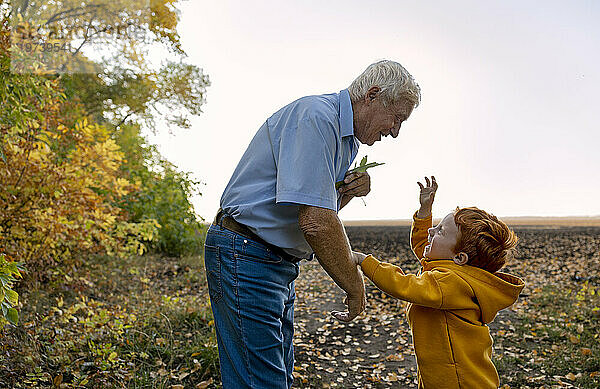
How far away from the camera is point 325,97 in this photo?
220cm

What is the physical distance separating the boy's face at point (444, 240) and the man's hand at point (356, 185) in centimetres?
40

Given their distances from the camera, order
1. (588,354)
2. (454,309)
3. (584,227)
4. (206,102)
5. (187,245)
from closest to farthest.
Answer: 1. (454,309)
2. (588,354)
3. (187,245)
4. (206,102)
5. (584,227)

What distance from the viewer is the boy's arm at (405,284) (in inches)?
87.2

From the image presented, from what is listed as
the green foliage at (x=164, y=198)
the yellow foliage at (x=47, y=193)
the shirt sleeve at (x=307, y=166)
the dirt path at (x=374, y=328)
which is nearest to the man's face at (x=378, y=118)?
the shirt sleeve at (x=307, y=166)

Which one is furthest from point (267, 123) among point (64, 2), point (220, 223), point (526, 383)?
point (64, 2)

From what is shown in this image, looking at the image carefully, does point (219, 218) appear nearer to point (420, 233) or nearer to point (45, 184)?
point (420, 233)

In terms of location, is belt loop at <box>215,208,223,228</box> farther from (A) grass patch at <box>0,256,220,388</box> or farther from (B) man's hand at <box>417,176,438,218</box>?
(A) grass patch at <box>0,256,220,388</box>

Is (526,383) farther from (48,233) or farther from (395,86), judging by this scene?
(48,233)

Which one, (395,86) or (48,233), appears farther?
(48,233)

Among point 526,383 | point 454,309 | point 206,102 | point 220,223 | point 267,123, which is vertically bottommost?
point 526,383

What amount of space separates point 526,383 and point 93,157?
502 cm

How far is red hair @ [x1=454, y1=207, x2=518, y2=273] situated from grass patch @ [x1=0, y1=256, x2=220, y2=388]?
7.70 feet

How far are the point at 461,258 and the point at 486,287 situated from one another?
171 mm

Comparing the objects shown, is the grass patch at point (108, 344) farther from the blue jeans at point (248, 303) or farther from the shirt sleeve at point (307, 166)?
the shirt sleeve at point (307, 166)
